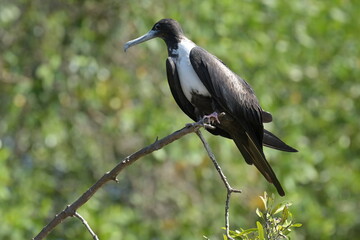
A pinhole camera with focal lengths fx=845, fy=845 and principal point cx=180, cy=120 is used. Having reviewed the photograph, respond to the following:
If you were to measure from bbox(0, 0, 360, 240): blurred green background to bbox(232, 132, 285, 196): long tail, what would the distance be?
5.87 feet

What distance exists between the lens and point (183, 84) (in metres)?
3.85

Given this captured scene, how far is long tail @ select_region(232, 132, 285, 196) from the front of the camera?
365 centimetres

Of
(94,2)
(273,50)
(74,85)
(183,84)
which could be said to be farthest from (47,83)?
(183,84)

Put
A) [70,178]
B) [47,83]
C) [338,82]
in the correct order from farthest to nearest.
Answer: [338,82] → [70,178] → [47,83]

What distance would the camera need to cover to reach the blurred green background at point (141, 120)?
5957mm

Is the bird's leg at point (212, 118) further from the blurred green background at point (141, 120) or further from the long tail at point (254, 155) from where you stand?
the blurred green background at point (141, 120)

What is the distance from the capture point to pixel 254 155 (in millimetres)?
3793

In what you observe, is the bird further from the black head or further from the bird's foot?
the black head

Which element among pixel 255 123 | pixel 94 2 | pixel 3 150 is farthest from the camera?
pixel 94 2

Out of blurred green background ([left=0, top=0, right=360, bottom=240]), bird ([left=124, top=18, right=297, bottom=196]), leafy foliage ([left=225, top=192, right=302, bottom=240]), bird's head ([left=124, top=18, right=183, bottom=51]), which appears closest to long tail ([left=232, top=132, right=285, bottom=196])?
bird ([left=124, top=18, right=297, bottom=196])

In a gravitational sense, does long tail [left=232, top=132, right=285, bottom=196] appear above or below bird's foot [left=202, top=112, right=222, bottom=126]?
below

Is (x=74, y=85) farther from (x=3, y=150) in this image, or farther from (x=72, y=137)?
(x=3, y=150)

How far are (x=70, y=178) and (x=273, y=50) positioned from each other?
6.27 ft

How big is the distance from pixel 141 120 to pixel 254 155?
2237 millimetres
